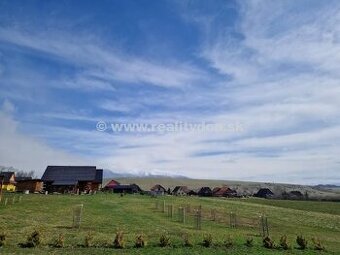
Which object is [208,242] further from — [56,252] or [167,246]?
[56,252]

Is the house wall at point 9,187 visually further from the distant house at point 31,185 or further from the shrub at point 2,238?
the shrub at point 2,238

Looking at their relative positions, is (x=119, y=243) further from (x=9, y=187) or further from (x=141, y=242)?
(x=9, y=187)

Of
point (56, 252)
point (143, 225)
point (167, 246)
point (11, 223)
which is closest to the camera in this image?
point (56, 252)

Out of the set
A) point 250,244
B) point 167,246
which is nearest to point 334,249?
point 250,244

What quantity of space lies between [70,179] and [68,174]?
8.66 ft

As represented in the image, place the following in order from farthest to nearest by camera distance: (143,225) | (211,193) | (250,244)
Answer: (211,193)
(143,225)
(250,244)

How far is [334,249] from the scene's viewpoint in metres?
30.8

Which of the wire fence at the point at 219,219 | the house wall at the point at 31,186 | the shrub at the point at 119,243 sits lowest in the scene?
the shrub at the point at 119,243

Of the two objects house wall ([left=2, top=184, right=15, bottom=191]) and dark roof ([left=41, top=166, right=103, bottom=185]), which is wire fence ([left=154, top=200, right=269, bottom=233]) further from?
house wall ([left=2, top=184, right=15, bottom=191])

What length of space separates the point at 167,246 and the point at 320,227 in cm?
3165

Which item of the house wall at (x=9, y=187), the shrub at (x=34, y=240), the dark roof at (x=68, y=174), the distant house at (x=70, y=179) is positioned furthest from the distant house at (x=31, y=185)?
the shrub at (x=34, y=240)

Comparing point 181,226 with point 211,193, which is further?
point 211,193

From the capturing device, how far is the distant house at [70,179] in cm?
10956

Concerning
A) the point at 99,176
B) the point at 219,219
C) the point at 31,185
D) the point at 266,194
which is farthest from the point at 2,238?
the point at 266,194
